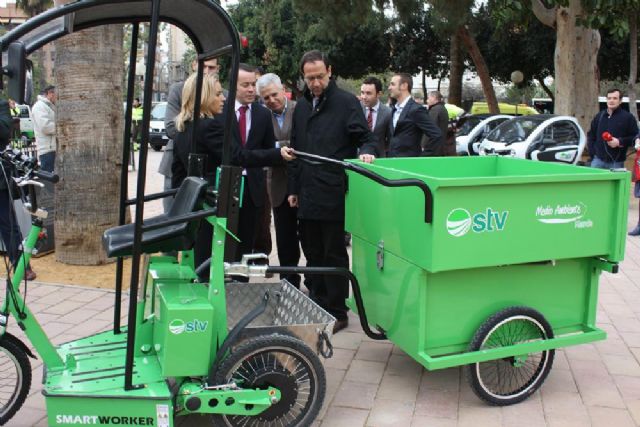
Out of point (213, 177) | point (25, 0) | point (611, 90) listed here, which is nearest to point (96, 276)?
point (213, 177)

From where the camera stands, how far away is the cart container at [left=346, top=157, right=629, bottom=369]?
3332 mm

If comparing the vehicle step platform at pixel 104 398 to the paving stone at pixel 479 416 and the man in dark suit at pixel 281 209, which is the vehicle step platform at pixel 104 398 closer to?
the paving stone at pixel 479 416

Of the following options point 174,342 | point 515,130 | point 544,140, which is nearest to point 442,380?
point 174,342

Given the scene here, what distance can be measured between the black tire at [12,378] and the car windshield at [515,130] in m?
12.4

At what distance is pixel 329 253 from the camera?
4688 millimetres

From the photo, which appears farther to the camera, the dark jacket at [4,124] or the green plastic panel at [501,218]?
the dark jacket at [4,124]

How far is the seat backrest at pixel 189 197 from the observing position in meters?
3.25

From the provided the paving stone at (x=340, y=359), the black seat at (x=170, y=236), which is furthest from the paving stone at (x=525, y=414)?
the black seat at (x=170, y=236)

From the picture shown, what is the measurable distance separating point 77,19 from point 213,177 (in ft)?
4.95

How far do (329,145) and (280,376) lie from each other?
6.16 ft

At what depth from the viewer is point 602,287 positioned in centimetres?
629

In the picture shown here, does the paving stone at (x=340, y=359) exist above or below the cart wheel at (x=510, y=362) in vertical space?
below

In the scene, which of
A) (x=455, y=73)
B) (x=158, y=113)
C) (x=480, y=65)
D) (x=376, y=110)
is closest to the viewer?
(x=376, y=110)

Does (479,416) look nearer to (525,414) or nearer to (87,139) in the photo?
(525,414)
